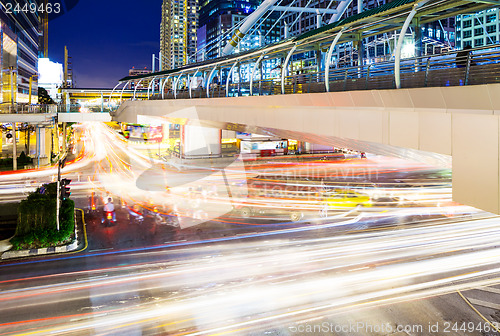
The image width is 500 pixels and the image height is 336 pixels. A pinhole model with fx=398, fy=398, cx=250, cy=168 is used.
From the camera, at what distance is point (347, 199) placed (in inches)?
993

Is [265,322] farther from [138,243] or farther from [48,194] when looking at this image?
[48,194]

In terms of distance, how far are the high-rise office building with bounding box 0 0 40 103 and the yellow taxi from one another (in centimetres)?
3562

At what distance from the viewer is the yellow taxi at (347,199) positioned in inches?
931

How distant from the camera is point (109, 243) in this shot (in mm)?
17000

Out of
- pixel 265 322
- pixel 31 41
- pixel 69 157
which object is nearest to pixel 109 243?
pixel 265 322

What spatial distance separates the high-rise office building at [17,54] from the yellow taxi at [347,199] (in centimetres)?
3562

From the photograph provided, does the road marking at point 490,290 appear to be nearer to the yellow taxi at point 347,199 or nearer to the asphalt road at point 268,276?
the asphalt road at point 268,276

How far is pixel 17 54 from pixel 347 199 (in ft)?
193

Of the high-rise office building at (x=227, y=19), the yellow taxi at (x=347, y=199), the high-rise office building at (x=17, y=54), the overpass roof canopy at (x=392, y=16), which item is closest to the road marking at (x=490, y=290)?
the overpass roof canopy at (x=392, y=16)

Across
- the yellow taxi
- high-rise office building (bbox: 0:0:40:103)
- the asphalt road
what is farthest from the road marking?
high-rise office building (bbox: 0:0:40:103)

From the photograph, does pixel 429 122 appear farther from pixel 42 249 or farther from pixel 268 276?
pixel 42 249

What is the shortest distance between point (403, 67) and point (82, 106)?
47.9 meters

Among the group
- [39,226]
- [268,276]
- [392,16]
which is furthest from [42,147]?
[392,16]

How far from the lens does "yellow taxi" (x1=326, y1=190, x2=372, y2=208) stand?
931 inches
